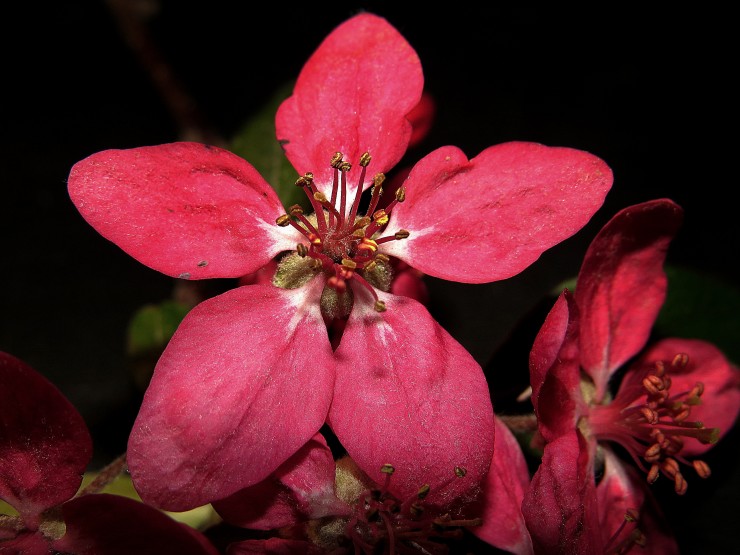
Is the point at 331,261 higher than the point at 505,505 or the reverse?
higher

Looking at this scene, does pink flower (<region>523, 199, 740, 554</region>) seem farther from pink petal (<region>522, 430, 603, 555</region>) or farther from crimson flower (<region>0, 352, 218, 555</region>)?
crimson flower (<region>0, 352, 218, 555</region>)

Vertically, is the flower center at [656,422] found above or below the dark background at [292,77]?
below

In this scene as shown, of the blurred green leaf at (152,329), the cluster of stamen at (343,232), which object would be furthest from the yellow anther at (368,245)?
the blurred green leaf at (152,329)

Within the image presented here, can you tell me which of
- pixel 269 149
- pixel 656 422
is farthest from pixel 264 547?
pixel 269 149

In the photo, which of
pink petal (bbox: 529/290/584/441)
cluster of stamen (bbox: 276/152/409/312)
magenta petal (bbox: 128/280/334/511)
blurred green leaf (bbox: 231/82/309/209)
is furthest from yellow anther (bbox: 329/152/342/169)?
blurred green leaf (bbox: 231/82/309/209)

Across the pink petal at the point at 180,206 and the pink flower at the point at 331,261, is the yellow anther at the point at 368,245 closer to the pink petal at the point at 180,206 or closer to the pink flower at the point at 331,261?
the pink flower at the point at 331,261

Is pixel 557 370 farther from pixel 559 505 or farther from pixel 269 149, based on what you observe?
pixel 269 149
